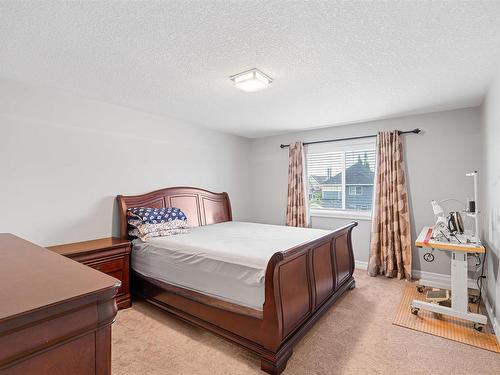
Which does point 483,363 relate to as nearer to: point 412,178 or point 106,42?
point 412,178

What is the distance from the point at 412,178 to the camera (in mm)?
3871

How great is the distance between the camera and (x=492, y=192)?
262 centimetres

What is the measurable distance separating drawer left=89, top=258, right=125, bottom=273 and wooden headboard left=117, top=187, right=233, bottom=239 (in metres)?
0.45

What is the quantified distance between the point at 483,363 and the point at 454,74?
2463 mm

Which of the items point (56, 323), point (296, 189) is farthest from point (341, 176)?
point (56, 323)

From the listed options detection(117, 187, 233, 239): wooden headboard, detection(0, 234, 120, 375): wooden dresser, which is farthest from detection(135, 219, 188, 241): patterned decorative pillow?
detection(0, 234, 120, 375): wooden dresser

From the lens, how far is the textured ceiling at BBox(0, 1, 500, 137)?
1.62 meters

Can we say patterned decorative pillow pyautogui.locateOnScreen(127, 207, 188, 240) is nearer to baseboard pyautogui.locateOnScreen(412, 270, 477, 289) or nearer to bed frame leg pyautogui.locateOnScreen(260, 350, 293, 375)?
bed frame leg pyautogui.locateOnScreen(260, 350, 293, 375)

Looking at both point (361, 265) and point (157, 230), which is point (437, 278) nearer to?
point (361, 265)

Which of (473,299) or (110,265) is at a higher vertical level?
(110,265)

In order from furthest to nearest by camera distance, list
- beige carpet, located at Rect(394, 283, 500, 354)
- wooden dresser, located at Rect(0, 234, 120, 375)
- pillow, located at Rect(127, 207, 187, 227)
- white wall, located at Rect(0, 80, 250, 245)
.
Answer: pillow, located at Rect(127, 207, 187, 227) < white wall, located at Rect(0, 80, 250, 245) < beige carpet, located at Rect(394, 283, 500, 354) < wooden dresser, located at Rect(0, 234, 120, 375)

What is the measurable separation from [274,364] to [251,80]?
236cm

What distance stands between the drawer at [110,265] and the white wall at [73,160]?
0.54 meters

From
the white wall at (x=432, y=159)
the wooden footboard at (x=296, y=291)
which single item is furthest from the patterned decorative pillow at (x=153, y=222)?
the white wall at (x=432, y=159)
